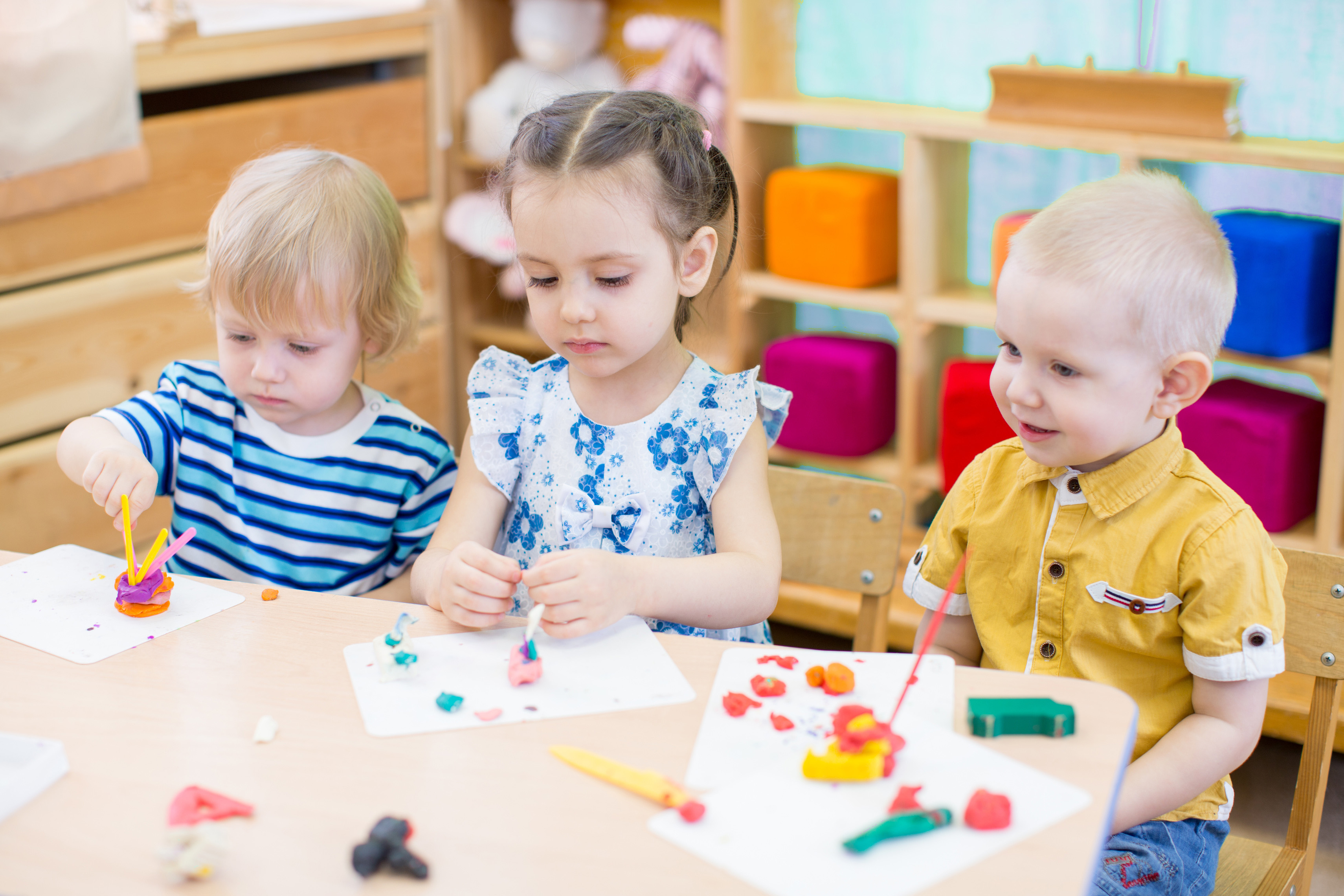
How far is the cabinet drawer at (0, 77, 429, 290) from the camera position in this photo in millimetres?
2053

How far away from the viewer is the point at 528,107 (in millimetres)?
1514

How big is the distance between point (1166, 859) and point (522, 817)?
1.81 ft

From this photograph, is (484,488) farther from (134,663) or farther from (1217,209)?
(1217,209)

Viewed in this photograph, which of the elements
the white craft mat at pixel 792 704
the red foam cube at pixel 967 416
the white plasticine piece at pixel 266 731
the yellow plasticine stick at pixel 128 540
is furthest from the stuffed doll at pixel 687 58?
the white plasticine piece at pixel 266 731

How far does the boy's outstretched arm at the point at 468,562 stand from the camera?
0.94m

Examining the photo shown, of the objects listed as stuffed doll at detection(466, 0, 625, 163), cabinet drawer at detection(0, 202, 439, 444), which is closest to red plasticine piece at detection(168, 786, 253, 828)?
cabinet drawer at detection(0, 202, 439, 444)

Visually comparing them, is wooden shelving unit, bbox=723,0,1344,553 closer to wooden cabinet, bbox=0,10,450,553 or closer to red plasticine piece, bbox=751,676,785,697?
wooden cabinet, bbox=0,10,450,553

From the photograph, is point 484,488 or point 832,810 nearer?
point 832,810

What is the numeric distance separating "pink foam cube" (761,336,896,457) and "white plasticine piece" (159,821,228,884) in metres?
1.64

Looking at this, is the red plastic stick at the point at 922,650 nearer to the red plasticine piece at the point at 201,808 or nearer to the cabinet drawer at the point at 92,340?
the red plasticine piece at the point at 201,808

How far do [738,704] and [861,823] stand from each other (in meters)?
0.14

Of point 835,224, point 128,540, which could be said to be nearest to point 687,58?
point 835,224

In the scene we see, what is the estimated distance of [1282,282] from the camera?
5.84ft

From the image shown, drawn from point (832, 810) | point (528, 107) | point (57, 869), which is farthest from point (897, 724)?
point (528, 107)
